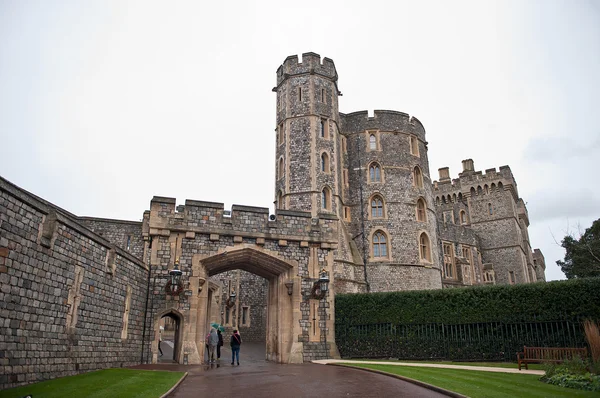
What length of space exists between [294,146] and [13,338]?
64.3 feet

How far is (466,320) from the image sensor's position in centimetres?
1653

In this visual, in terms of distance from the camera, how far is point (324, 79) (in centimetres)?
2788

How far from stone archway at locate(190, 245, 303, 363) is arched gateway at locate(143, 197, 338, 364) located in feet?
0.11

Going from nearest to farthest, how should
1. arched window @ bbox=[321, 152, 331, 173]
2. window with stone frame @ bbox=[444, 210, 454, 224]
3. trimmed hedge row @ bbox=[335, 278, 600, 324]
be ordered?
trimmed hedge row @ bbox=[335, 278, 600, 324], arched window @ bbox=[321, 152, 331, 173], window with stone frame @ bbox=[444, 210, 454, 224]

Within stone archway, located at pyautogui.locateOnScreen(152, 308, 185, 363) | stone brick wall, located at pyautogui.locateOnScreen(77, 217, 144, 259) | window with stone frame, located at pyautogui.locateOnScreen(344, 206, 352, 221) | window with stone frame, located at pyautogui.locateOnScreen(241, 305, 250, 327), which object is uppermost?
window with stone frame, located at pyautogui.locateOnScreen(344, 206, 352, 221)

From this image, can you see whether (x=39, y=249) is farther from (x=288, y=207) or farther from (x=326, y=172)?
(x=326, y=172)

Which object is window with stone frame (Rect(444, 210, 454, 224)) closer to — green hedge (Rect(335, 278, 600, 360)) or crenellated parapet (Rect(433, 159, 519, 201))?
crenellated parapet (Rect(433, 159, 519, 201))

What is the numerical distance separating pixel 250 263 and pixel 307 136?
10.2 m

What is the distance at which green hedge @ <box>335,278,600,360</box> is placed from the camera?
579 inches

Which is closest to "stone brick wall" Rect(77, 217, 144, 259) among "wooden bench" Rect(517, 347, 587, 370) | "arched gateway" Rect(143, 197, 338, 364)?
"arched gateway" Rect(143, 197, 338, 364)

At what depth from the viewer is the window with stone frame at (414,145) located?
3062 cm

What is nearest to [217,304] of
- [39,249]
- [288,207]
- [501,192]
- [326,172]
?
[288,207]

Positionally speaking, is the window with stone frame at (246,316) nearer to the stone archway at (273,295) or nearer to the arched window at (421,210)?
the stone archway at (273,295)

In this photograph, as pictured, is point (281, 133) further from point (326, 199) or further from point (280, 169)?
point (326, 199)
